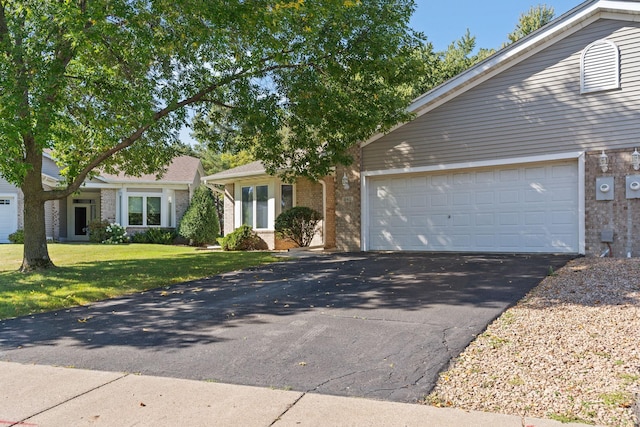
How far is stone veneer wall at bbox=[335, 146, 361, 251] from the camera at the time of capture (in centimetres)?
1439

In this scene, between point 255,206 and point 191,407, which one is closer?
point 191,407

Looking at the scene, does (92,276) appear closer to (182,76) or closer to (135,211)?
(182,76)

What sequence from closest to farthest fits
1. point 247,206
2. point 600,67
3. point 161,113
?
point 600,67 < point 161,113 < point 247,206

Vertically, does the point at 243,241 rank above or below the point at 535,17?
below

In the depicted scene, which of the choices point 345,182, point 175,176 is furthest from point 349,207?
point 175,176

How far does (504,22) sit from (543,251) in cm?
1867

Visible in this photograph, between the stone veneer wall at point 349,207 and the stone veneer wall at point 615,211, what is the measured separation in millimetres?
6007

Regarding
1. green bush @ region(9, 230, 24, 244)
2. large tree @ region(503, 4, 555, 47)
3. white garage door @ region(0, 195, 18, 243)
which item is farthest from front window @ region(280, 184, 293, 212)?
large tree @ region(503, 4, 555, 47)

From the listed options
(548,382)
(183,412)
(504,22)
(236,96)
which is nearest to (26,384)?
(183,412)

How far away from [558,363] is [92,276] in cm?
953

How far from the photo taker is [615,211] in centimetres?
1057

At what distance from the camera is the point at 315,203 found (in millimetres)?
16609

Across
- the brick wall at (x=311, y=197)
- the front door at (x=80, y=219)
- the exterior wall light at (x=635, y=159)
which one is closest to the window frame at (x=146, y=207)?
the front door at (x=80, y=219)

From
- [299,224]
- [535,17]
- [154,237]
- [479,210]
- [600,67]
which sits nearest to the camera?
[600,67]
